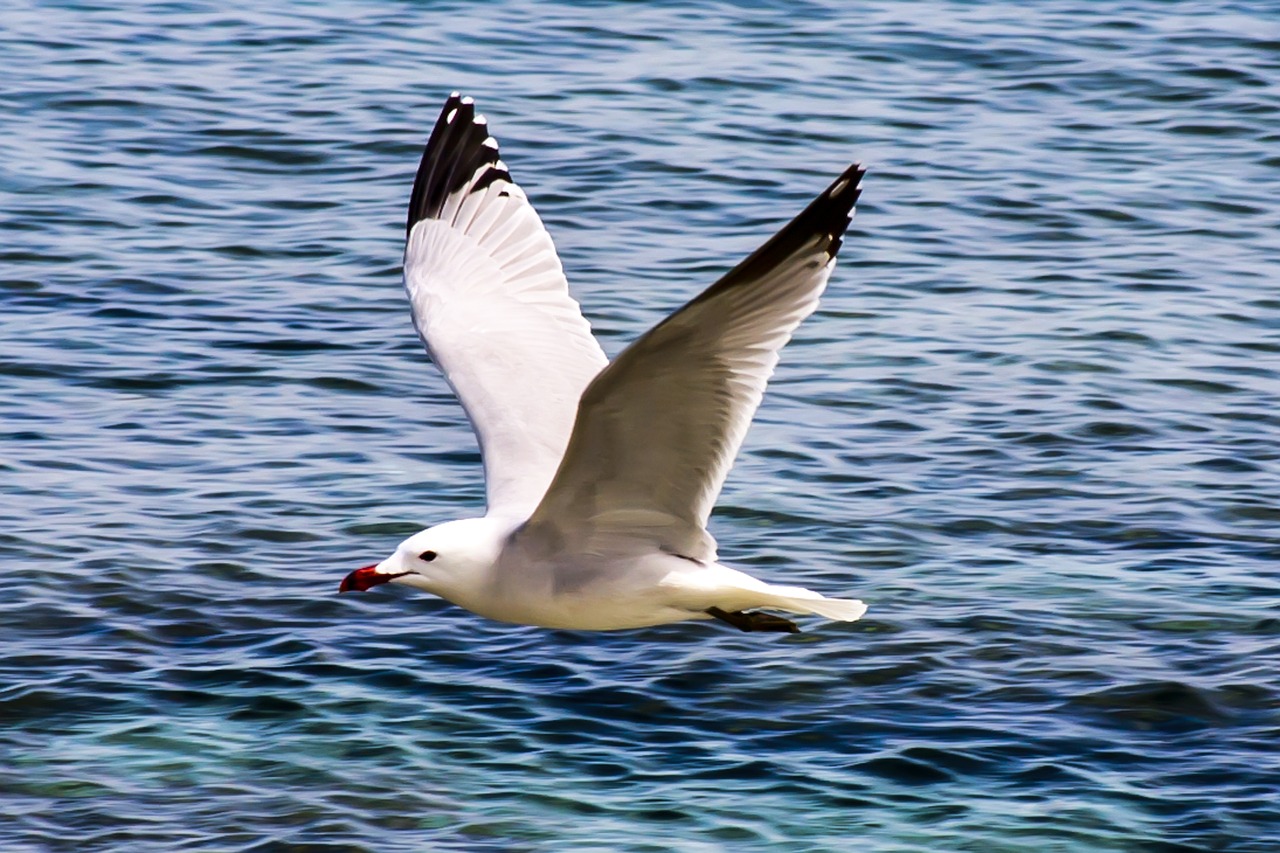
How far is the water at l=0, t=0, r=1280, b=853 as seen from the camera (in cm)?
712

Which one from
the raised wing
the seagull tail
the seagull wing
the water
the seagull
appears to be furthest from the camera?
the water

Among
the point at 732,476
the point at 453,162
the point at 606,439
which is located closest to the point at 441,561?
the point at 606,439

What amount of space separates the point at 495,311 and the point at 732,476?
220 cm

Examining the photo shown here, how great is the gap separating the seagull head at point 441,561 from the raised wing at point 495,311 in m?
0.25

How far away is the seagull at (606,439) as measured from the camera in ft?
18.2

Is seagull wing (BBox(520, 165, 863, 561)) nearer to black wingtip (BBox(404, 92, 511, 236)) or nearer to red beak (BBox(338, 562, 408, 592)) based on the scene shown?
red beak (BBox(338, 562, 408, 592))

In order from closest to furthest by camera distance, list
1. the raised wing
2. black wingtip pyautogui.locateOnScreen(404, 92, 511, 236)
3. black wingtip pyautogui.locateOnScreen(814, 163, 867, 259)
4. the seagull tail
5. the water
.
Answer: black wingtip pyautogui.locateOnScreen(814, 163, 867, 259), the seagull tail, the raised wing, the water, black wingtip pyautogui.locateOnScreen(404, 92, 511, 236)


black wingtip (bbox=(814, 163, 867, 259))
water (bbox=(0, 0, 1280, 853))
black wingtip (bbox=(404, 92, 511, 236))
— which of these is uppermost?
black wingtip (bbox=(814, 163, 867, 259))

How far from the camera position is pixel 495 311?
7.46m

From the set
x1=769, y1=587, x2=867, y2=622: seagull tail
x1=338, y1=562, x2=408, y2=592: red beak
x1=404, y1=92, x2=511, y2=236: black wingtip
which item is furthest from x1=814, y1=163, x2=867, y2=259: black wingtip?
→ x1=404, y1=92, x2=511, y2=236: black wingtip

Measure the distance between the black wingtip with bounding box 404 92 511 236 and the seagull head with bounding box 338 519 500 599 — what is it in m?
2.21

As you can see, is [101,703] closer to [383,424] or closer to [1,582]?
[1,582]

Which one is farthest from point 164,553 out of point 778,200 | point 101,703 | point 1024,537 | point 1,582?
point 778,200

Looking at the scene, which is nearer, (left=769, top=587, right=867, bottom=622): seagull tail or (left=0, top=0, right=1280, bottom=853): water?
(left=769, top=587, right=867, bottom=622): seagull tail
